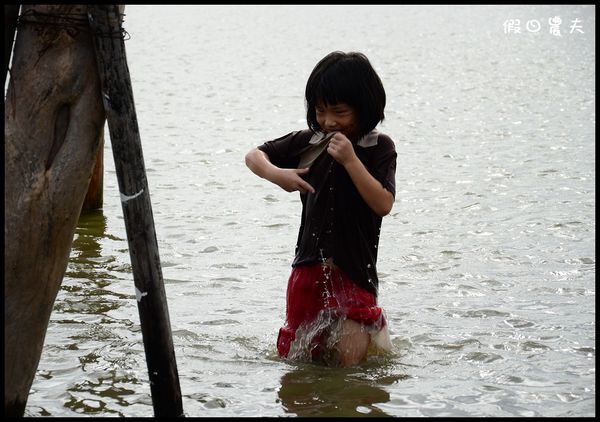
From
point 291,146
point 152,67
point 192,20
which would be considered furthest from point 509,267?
point 192,20

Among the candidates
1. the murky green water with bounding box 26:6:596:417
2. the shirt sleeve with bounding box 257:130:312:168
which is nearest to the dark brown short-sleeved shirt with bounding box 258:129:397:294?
the shirt sleeve with bounding box 257:130:312:168

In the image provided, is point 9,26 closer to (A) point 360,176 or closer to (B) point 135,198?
(B) point 135,198

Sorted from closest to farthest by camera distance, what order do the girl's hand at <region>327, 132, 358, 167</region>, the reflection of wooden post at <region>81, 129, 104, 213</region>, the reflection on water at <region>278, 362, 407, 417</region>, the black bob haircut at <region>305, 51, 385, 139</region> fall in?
1. the girl's hand at <region>327, 132, 358, 167</region>
2. the reflection on water at <region>278, 362, 407, 417</region>
3. the black bob haircut at <region>305, 51, 385, 139</region>
4. the reflection of wooden post at <region>81, 129, 104, 213</region>

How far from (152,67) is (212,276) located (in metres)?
16.4

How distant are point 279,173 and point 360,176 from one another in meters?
0.41

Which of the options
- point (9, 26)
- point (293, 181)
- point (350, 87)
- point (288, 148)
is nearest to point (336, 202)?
point (293, 181)

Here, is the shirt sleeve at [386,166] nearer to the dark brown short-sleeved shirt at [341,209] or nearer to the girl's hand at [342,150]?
the dark brown short-sleeved shirt at [341,209]

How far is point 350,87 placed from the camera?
5.13m

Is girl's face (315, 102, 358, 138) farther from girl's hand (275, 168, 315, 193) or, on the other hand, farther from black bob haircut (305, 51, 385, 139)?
girl's hand (275, 168, 315, 193)

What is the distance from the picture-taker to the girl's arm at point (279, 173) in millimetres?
5078

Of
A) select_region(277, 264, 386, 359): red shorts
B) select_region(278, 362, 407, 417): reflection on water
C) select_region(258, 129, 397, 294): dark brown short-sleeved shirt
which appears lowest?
select_region(278, 362, 407, 417): reflection on water

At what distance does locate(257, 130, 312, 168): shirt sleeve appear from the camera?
5.39 m

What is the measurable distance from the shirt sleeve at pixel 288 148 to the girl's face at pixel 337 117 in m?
0.17

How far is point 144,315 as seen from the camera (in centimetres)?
439
